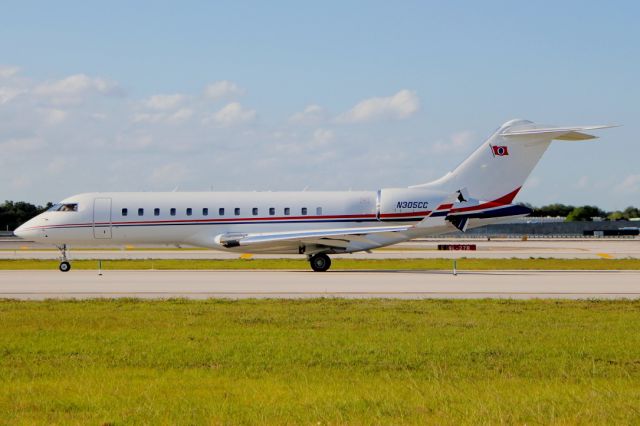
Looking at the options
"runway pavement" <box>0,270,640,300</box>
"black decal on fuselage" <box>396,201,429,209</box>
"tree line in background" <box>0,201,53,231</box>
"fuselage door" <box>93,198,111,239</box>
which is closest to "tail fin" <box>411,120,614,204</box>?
"black decal on fuselage" <box>396,201,429,209</box>

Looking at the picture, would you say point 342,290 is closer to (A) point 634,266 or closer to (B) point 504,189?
(B) point 504,189

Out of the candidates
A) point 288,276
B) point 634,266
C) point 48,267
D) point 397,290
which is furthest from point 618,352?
point 48,267

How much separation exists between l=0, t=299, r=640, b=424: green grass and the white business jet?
57.4 ft

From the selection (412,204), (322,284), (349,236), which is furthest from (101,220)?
(322,284)

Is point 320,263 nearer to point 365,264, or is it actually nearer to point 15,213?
point 365,264

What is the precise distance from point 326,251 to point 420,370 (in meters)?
25.8

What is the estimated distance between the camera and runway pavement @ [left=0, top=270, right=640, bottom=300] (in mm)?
24312

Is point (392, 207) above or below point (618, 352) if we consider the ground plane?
above

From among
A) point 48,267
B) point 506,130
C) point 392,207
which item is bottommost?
point 48,267

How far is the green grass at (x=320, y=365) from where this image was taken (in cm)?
895

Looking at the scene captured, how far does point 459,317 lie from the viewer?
17.8 meters

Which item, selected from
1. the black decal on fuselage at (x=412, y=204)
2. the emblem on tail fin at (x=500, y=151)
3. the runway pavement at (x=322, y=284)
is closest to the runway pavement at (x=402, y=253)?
the black decal on fuselage at (x=412, y=204)

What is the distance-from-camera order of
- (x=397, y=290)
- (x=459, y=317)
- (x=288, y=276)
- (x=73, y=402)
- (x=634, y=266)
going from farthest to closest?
(x=634, y=266)
(x=288, y=276)
(x=397, y=290)
(x=459, y=317)
(x=73, y=402)

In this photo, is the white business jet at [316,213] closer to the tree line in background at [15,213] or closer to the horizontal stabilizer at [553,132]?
the horizontal stabilizer at [553,132]
